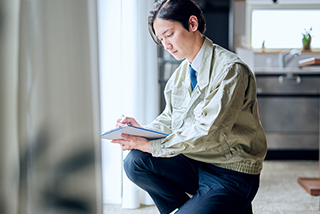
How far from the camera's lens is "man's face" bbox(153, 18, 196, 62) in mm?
1298

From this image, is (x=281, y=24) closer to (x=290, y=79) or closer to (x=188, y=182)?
(x=290, y=79)

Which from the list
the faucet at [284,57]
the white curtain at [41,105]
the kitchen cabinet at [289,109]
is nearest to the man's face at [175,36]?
the white curtain at [41,105]

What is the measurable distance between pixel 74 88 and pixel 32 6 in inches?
4.0

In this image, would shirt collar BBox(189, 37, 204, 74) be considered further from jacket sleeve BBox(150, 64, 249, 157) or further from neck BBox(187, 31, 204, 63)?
jacket sleeve BBox(150, 64, 249, 157)

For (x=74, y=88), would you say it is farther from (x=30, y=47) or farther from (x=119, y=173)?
(x=119, y=173)

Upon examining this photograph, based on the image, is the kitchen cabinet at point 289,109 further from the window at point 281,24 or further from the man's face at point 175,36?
the man's face at point 175,36

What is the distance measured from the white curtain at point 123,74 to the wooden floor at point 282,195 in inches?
7.0

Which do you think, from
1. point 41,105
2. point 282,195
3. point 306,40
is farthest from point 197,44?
point 306,40

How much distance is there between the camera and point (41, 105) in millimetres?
396

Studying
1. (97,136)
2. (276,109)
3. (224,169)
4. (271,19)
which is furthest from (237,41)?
(97,136)

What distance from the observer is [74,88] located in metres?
0.41

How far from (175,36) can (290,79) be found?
83.6 inches

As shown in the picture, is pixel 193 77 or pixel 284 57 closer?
pixel 193 77

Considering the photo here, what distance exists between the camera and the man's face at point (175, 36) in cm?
130
